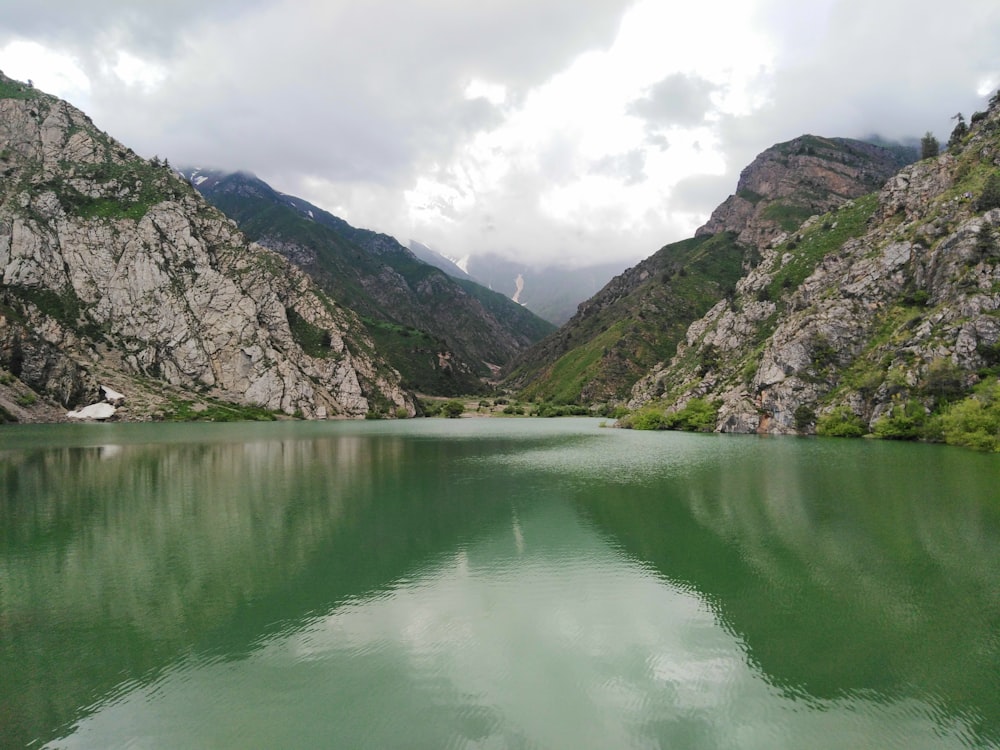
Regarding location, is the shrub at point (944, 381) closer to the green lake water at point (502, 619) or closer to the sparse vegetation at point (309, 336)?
the green lake water at point (502, 619)

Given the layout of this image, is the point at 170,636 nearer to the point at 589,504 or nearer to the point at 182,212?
the point at 589,504

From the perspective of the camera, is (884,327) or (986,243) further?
(884,327)

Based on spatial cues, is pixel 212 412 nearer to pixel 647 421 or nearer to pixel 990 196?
pixel 647 421

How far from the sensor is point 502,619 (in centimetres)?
1585

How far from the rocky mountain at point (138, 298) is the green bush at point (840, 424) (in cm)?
12815

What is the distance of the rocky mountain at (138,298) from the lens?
130500 mm

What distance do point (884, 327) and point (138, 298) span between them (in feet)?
577

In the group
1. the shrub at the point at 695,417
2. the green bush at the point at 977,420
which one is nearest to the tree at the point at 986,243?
the green bush at the point at 977,420

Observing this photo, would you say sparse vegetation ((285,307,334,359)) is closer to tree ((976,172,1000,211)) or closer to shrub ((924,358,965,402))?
shrub ((924,358,965,402))

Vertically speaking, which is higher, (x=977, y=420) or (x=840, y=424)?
(x=977, y=420)

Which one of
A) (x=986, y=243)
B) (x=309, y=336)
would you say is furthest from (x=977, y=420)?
(x=309, y=336)

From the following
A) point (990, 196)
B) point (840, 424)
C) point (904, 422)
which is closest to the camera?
point (904, 422)

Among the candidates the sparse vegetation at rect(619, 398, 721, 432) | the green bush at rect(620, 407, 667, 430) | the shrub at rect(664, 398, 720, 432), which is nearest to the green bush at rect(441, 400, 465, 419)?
the sparse vegetation at rect(619, 398, 721, 432)

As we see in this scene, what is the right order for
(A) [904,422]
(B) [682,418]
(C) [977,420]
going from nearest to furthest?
(C) [977,420], (A) [904,422], (B) [682,418]
